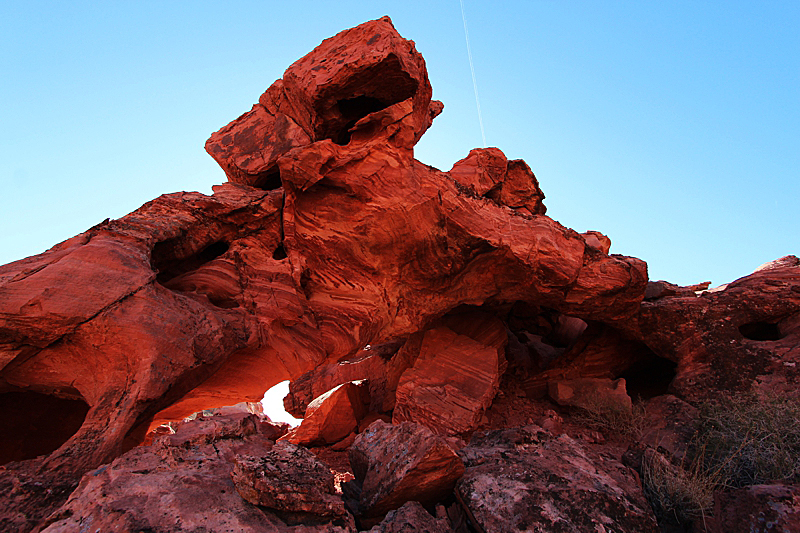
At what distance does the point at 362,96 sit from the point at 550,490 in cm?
705

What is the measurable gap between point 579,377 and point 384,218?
637cm

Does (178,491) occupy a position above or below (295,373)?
below

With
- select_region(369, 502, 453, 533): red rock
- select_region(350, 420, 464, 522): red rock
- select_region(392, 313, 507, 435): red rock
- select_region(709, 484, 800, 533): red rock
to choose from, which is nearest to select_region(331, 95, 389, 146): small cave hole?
select_region(392, 313, 507, 435): red rock

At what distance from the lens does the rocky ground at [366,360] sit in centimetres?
379

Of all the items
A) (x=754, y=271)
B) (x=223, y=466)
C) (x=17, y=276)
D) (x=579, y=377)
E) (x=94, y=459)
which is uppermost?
(x=754, y=271)

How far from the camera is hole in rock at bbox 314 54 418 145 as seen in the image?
7082 millimetres

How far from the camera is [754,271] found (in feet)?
31.3

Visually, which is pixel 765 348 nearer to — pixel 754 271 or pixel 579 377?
pixel 754 271

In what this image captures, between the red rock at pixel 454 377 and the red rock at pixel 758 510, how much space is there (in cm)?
439

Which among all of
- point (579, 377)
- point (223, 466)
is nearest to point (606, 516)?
point (223, 466)

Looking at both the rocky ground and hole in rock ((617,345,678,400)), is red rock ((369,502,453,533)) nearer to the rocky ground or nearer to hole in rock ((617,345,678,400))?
the rocky ground

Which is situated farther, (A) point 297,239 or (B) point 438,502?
(A) point 297,239

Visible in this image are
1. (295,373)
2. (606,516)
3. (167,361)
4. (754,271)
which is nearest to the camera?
(606,516)

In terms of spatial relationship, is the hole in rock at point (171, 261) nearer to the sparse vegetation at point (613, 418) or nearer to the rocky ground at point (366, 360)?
the rocky ground at point (366, 360)
